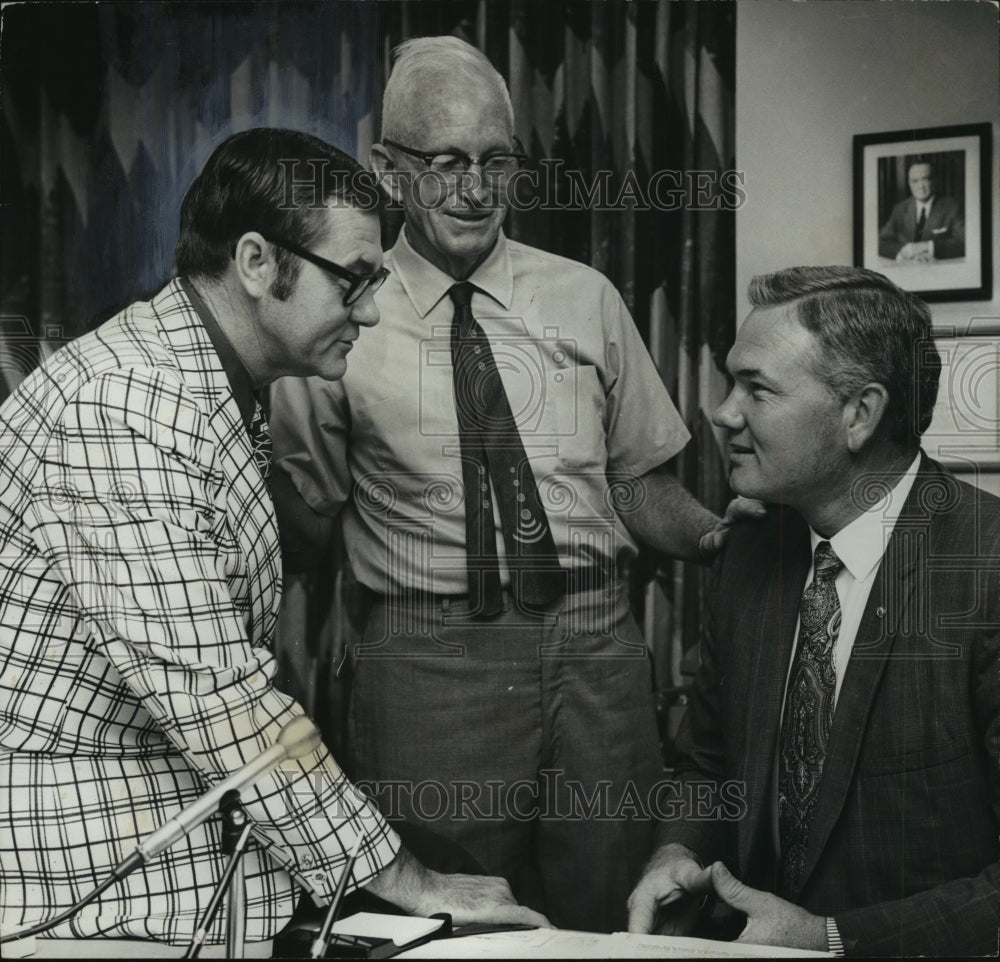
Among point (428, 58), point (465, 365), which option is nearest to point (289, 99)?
point (428, 58)

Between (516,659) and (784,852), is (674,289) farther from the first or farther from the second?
(784,852)

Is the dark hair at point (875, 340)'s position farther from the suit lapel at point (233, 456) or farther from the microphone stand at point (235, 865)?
the microphone stand at point (235, 865)

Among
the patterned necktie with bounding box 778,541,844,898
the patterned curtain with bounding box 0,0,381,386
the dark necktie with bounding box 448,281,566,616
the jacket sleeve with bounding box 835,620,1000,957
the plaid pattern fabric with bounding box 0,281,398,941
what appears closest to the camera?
the plaid pattern fabric with bounding box 0,281,398,941

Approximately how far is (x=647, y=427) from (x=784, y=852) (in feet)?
2.63

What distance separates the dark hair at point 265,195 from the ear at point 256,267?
0.6 inches

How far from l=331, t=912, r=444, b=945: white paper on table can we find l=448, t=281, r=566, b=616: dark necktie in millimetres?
546

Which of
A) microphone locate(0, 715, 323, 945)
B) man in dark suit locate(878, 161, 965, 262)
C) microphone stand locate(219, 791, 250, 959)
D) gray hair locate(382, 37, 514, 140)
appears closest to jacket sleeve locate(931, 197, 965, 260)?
man in dark suit locate(878, 161, 965, 262)

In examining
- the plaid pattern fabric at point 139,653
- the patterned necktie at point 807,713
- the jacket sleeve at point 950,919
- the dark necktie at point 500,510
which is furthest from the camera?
the dark necktie at point 500,510

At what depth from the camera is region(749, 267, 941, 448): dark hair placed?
6.46ft

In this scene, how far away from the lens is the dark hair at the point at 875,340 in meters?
1.97

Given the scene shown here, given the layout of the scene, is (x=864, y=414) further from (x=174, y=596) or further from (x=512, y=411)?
(x=174, y=596)

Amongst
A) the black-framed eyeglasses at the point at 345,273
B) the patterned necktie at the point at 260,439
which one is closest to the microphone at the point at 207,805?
the patterned necktie at the point at 260,439

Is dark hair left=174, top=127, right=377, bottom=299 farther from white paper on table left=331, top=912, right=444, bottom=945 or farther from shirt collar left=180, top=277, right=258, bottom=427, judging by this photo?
white paper on table left=331, top=912, right=444, bottom=945

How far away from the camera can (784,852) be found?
2.02m
